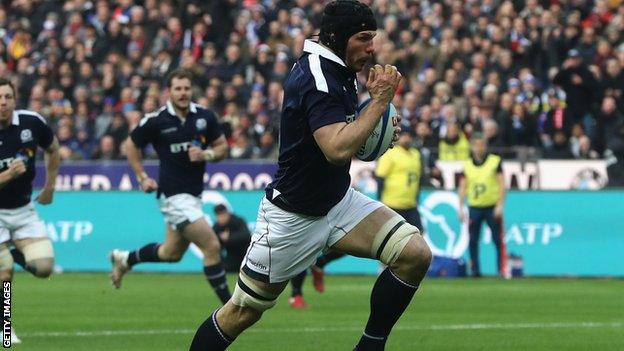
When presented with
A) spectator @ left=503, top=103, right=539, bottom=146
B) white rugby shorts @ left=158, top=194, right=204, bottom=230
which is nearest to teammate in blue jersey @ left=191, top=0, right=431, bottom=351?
white rugby shorts @ left=158, top=194, right=204, bottom=230

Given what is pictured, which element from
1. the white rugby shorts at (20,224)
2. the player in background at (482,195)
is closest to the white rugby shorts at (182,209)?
the white rugby shorts at (20,224)

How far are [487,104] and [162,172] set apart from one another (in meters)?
10.8

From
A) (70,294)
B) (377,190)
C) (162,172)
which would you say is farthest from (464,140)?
(162,172)

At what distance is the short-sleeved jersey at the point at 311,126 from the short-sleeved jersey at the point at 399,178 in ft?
41.9

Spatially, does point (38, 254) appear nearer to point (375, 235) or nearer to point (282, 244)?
point (282, 244)

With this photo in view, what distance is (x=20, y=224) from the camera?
13172mm

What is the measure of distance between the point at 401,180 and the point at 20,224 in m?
9.68

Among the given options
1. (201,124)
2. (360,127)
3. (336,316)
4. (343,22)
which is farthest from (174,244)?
(360,127)

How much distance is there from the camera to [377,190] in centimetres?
2258

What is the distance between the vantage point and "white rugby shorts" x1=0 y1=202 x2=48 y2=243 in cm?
1307

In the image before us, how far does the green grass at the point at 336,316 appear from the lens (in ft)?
40.8

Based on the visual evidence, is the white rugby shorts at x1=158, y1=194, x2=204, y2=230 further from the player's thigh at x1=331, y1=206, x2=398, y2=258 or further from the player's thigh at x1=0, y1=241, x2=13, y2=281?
the player's thigh at x1=331, y1=206, x2=398, y2=258

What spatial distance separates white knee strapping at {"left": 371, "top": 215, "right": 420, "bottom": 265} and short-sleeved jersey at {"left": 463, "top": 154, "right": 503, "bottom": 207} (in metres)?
13.8

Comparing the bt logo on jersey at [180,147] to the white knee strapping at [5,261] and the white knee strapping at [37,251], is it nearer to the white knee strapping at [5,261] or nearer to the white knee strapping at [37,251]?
the white knee strapping at [37,251]
